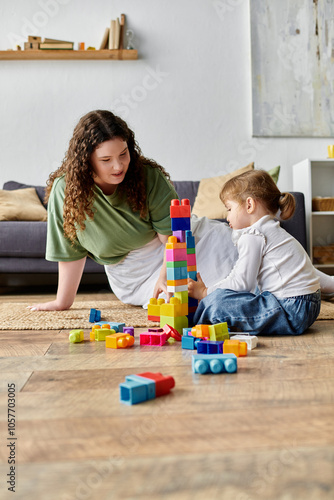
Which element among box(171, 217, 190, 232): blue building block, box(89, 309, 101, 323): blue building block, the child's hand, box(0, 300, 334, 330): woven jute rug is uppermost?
box(171, 217, 190, 232): blue building block

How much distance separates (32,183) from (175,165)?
1108 millimetres

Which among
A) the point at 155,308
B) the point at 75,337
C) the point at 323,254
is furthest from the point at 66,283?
the point at 323,254

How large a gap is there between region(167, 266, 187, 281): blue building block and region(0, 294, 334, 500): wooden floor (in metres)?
0.29

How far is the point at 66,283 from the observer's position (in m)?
1.84

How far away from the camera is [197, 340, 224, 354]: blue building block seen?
1.13 m

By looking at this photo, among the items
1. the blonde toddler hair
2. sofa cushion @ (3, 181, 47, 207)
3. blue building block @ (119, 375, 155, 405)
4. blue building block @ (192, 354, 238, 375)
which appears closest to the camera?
blue building block @ (119, 375, 155, 405)

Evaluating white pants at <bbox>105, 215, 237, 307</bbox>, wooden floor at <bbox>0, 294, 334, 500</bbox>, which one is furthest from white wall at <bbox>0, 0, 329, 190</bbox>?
wooden floor at <bbox>0, 294, 334, 500</bbox>

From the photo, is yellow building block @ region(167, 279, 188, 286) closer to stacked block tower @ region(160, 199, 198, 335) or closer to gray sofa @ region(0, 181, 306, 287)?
stacked block tower @ region(160, 199, 198, 335)

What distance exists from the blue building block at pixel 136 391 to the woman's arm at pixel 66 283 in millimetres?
1014

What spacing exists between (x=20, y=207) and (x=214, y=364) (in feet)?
7.38

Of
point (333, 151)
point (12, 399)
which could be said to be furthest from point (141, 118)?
point (12, 399)

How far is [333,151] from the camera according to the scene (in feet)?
11.3

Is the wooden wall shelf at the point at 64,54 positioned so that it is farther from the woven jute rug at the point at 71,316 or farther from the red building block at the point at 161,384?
the red building block at the point at 161,384

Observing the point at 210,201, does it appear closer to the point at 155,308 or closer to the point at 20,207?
the point at 20,207
